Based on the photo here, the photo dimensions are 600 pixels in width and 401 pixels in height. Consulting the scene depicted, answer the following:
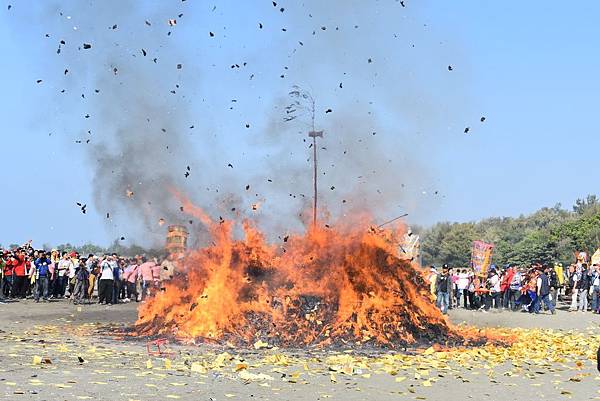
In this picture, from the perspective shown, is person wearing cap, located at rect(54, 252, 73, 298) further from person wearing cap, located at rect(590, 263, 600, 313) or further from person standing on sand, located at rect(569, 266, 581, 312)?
person wearing cap, located at rect(590, 263, 600, 313)

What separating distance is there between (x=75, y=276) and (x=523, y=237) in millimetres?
95798

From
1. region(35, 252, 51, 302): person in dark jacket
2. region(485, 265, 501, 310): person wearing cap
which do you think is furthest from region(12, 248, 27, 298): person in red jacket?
region(485, 265, 501, 310): person wearing cap

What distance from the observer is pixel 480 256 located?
3294cm

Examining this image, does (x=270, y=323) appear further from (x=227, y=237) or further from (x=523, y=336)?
(x=523, y=336)

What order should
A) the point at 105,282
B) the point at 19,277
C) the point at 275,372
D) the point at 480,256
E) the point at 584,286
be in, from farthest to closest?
the point at 480,256 < the point at 584,286 < the point at 19,277 < the point at 105,282 < the point at 275,372

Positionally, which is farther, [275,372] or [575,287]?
[575,287]

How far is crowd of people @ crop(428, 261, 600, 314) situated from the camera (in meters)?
24.8

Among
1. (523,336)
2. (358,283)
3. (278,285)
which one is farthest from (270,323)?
(523,336)

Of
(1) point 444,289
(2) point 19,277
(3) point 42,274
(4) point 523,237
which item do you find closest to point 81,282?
(3) point 42,274

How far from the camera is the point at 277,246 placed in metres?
15.8

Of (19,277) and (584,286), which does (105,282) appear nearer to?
(19,277)

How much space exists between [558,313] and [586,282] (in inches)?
66.0

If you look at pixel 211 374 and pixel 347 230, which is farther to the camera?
pixel 347 230

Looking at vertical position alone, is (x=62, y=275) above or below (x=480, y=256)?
below
